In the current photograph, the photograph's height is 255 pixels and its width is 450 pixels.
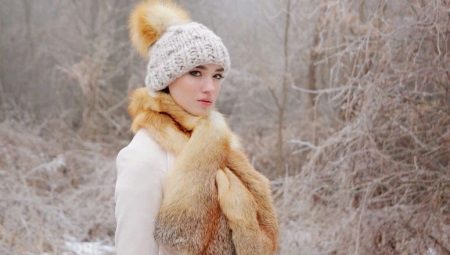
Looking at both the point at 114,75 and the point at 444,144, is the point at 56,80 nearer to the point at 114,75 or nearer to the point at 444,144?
the point at 114,75

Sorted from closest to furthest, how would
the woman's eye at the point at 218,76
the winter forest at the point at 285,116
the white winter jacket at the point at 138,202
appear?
1. the white winter jacket at the point at 138,202
2. the woman's eye at the point at 218,76
3. the winter forest at the point at 285,116

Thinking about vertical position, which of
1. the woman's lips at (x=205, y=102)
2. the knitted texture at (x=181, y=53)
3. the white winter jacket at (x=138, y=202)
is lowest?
the white winter jacket at (x=138, y=202)

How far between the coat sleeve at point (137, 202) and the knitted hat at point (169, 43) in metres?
0.35

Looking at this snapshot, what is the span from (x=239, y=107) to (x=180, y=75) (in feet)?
30.6

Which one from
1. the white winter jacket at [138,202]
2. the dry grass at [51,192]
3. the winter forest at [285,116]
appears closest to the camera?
the white winter jacket at [138,202]

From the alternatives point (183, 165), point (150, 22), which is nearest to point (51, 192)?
point (150, 22)

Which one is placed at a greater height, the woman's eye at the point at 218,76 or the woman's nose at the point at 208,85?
the woman's eye at the point at 218,76

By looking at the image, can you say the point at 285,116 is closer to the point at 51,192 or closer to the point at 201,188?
the point at 51,192

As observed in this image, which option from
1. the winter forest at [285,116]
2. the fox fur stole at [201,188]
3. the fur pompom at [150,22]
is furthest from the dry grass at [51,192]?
the fox fur stole at [201,188]

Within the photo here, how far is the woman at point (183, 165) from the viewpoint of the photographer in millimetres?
2076

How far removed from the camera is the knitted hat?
2287mm

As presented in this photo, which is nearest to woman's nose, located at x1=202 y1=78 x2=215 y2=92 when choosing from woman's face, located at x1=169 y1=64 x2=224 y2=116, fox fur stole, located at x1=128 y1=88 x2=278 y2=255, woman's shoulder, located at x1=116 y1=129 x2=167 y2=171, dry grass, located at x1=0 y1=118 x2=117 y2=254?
woman's face, located at x1=169 y1=64 x2=224 y2=116

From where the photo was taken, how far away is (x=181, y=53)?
228 cm

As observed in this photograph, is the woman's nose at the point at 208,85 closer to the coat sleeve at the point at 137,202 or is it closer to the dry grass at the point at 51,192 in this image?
the coat sleeve at the point at 137,202
